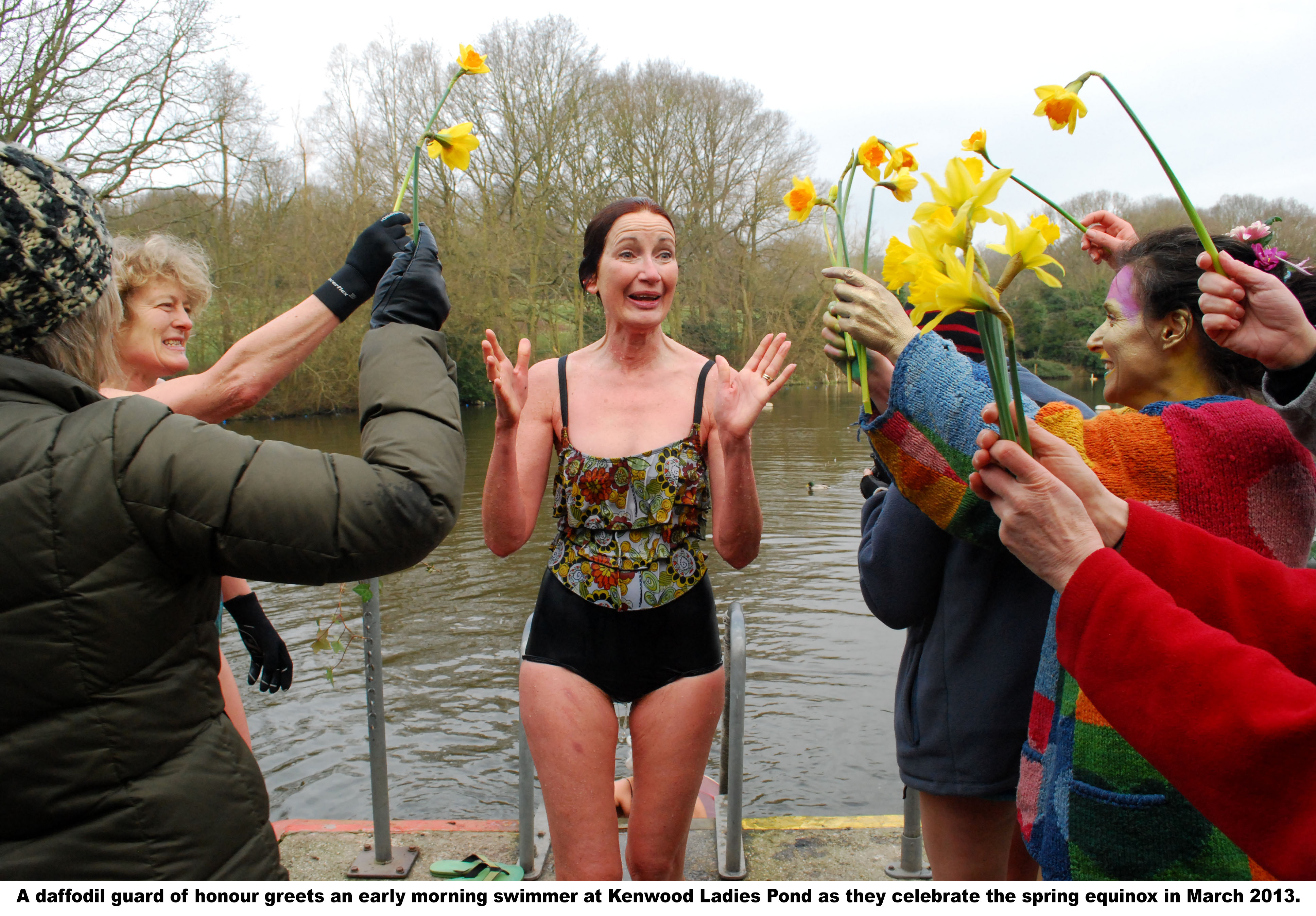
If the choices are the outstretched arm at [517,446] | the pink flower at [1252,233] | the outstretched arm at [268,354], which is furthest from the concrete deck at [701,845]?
the pink flower at [1252,233]

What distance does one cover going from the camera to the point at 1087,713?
149 cm

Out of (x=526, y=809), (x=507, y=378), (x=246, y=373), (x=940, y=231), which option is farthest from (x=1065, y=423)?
(x=526, y=809)

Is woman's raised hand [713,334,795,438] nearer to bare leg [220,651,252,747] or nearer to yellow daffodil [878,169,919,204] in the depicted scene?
yellow daffodil [878,169,919,204]

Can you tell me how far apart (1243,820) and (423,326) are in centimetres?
136

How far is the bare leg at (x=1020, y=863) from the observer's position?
2250 millimetres

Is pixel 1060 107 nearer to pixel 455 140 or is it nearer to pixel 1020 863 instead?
pixel 455 140

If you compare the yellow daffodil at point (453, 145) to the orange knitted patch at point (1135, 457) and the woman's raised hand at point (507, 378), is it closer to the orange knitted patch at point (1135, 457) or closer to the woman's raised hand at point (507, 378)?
the woman's raised hand at point (507, 378)

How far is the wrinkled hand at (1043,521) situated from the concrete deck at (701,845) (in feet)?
6.74

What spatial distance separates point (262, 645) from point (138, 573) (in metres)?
1.76

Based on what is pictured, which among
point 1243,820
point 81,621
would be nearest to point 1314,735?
point 1243,820

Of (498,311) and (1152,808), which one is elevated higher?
(498,311)

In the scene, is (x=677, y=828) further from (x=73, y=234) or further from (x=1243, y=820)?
(x=73, y=234)

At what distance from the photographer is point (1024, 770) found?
1.67m

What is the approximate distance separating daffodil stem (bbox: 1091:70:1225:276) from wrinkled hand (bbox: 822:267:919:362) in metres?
0.48
